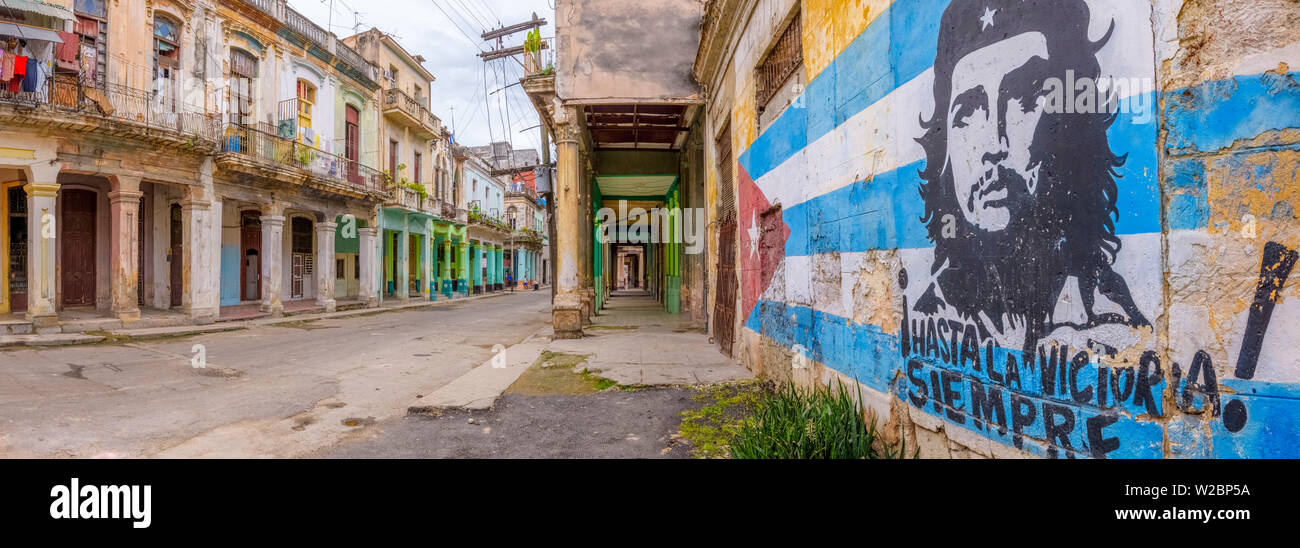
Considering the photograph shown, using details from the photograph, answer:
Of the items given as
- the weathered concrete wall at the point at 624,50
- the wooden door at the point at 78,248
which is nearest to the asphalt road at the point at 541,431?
the weathered concrete wall at the point at 624,50

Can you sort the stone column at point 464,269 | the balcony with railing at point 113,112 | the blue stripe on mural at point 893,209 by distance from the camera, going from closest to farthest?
the blue stripe on mural at point 893,209 → the balcony with railing at point 113,112 → the stone column at point 464,269

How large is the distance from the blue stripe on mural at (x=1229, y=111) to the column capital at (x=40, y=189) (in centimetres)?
1593

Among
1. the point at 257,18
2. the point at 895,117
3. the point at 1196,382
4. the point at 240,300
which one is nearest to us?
the point at 1196,382

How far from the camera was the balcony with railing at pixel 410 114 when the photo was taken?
19.7 metres

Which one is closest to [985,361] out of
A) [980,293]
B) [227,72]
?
[980,293]

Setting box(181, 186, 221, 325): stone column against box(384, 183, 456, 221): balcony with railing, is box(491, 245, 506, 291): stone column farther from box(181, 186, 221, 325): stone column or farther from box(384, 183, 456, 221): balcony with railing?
box(181, 186, 221, 325): stone column

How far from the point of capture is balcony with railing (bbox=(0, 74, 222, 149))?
10.0m

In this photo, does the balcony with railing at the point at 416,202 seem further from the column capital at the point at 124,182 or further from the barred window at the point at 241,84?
the column capital at the point at 124,182

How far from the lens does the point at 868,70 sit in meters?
3.31

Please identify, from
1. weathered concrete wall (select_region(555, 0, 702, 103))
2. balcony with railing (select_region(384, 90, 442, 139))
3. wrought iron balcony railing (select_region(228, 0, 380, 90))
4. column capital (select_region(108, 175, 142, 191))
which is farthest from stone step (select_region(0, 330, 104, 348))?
balcony with railing (select_region(384, 90, 442, 139))

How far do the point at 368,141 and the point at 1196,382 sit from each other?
21465 millimetres

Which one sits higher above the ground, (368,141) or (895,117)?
(368,141)

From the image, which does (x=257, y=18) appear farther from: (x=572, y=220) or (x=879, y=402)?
(x=879, y=402)

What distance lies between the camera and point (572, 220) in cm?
928
